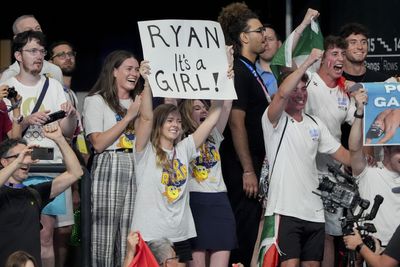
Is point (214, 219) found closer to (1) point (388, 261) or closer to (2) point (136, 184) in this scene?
(2) point (136, 184)

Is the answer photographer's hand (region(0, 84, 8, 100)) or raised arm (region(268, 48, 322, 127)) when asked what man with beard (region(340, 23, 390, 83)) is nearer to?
raised arm (region(268, 48, 322, 127))

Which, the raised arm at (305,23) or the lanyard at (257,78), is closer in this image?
the raised arm at (305,23)

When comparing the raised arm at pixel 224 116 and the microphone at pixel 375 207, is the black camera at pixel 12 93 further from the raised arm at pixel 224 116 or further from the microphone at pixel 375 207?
the microphone at pixel 375 207

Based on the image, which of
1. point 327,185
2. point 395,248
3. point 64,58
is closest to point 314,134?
point 327,185

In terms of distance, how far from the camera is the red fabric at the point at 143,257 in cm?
1012

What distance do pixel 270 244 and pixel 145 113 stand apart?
1520mm

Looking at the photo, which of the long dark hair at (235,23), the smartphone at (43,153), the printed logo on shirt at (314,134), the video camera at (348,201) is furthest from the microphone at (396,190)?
the smartphone at (43,153)

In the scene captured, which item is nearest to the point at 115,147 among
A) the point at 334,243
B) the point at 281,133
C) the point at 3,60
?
the point at 281,133

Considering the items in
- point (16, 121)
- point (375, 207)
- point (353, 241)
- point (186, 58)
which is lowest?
point (353, 241)

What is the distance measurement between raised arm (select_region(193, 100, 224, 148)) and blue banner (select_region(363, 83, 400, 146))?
125 centimetres

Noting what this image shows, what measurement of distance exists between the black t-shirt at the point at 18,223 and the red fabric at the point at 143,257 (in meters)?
0.77

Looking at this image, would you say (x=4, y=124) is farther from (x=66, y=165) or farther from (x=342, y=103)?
(x=342, y=103)

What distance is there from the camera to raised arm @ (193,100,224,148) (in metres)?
11.5

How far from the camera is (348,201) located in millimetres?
11352
